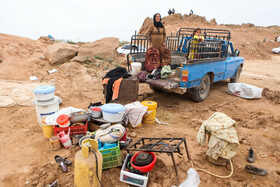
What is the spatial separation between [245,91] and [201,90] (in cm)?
169

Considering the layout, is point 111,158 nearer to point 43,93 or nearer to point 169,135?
point 169,135

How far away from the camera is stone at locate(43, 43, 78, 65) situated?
847 cm

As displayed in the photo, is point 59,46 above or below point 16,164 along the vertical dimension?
above

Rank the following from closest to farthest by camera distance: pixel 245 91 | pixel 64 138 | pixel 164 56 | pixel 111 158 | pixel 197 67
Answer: pixel 111 158
pixel 64 138
pixel 197 67
pixel 164 56
pixel 245 91

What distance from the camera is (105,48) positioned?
10.1 m

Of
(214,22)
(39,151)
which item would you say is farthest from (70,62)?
(214,22)

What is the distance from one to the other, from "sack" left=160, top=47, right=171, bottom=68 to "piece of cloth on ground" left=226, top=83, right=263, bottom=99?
2615 millimetres

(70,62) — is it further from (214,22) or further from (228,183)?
(214,22)

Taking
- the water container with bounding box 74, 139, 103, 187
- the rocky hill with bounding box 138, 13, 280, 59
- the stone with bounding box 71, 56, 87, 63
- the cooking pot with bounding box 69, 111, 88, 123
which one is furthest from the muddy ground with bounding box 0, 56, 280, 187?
the rocky hill with bounding box 138, 13, 280, 59

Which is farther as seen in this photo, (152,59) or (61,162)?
(152,59)

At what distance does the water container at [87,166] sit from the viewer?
6.89 feet

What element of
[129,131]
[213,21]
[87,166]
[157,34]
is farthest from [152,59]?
[213,21]

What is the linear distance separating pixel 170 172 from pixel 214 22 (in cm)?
3568

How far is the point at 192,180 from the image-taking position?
8.04 feet
